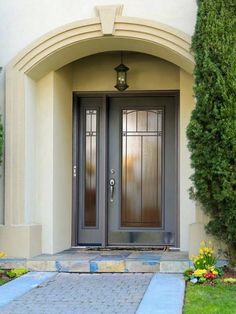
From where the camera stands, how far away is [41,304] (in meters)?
5.07

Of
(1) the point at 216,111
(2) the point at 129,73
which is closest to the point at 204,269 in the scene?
Answer: (1) the point at 216,111

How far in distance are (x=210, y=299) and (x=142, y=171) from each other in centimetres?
313

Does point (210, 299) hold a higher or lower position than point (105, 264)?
lower

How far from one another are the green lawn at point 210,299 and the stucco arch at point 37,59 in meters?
2.34

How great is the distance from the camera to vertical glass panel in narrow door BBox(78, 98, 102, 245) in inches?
313

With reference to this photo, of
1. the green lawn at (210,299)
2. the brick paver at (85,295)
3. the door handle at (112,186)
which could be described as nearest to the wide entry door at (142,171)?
the door handle at (112,186)

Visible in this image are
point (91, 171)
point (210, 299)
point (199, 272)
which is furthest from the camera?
point (91, 171)

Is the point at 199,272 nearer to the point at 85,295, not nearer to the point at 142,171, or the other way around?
the point at 85,295

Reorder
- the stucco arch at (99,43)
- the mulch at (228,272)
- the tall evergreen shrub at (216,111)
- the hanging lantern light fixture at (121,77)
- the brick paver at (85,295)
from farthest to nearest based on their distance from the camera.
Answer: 1. the hanging lantern light fixture at (121,77)
2. the stucco arch at (99,43)
3. the mulch at (228,272)
4. the tall evergreen shrub at (216,111)
5. the brick paver at (85,295)

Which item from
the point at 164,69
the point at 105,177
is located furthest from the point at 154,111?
the point at 105,177

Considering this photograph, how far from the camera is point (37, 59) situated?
6.84 metres

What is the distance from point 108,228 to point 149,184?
89 centimetres

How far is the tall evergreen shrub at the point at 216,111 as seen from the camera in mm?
5746

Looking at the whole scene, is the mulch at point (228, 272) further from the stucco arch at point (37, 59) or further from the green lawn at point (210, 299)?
the stucco arch at point (37, 59)
